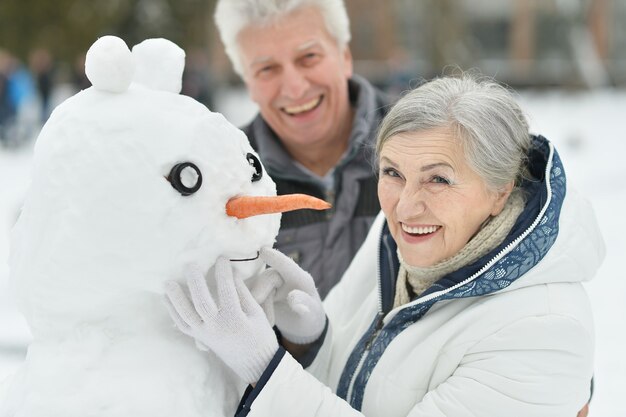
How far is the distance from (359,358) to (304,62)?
1.03 metres

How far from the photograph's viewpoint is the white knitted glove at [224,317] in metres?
1.42

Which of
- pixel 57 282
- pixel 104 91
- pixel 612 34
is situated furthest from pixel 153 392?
pixel 612 34

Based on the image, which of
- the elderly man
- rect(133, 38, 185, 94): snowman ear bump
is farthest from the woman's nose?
the elderly man

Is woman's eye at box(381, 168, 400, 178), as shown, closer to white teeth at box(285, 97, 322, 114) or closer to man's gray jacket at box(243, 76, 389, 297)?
man's gray jacket at box(243, 76, 389, 297)

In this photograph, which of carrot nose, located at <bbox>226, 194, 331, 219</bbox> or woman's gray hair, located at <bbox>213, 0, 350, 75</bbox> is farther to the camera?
woman's gray hair, located at <bbox>213, 0, 350, 75</bbox>

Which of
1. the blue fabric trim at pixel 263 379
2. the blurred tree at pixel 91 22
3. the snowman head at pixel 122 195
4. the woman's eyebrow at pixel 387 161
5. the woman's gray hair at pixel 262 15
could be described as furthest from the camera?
the blurred tree at pixel 91 22

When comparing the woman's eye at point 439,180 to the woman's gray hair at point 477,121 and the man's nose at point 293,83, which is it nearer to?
the woman's gray hair at point 477,121

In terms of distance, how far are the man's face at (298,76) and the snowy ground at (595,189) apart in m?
0.66

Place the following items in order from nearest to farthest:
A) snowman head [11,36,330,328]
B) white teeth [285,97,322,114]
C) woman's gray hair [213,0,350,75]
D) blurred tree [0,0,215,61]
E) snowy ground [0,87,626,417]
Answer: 1. snowman head [11,36,330,328]
2. woman's gray hair [213,0,350,75]
3. white teeth [285,97,322,114]
4. snowy ground [0,87,626,417]
5. blurred tree [0,0,215,61]

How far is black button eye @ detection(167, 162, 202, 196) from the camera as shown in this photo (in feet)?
4.60

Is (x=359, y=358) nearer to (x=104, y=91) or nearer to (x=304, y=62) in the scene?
(x=104, y=91)

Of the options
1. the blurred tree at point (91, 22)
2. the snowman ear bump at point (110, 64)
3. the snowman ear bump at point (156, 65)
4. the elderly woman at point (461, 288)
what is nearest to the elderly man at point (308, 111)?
the elderly woman at point (461, 288)

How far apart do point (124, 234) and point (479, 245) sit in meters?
0.75

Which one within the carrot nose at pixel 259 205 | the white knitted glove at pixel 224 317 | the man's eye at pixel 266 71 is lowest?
the white knitted glove at pixel 224 317
